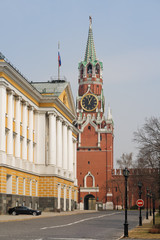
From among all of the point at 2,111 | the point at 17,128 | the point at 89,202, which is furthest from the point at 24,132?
the point at 89,202

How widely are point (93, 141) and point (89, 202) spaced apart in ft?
54.1

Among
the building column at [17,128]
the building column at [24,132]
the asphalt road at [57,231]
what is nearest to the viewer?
the asphalt road at [57,231]

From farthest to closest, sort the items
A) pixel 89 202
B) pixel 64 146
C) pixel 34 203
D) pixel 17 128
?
pixel 89 202 → pixel 64 146 → pixel 34 203 → pixel 17 128

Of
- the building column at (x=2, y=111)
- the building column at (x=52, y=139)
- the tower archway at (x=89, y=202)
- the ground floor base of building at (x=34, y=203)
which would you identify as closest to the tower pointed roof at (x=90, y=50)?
the tower archway at (x=89, y=202)

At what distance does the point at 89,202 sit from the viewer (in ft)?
428

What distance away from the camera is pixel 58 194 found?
7550cm

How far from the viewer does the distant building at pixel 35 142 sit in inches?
2225

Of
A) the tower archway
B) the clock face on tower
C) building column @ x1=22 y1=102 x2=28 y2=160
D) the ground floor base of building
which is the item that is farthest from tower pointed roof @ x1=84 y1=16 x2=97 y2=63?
building column @ x1=22 y1=102 x2=28 y2=160

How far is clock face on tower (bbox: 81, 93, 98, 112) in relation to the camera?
139875 mm

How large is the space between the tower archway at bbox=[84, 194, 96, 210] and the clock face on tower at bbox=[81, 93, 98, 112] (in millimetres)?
24782

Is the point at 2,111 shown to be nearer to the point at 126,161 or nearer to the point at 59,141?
the point at 59,141

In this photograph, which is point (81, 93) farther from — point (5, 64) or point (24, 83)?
point (5, 64)

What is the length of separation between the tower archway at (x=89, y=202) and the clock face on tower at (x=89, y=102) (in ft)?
81.3

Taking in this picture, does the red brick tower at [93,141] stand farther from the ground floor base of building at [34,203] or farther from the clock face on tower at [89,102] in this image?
the ground floor base of building at [34,203]
